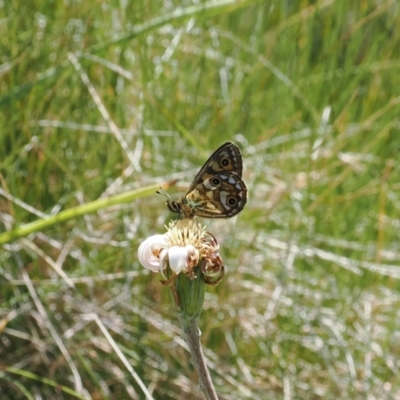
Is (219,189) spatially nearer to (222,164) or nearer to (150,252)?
(222,164)

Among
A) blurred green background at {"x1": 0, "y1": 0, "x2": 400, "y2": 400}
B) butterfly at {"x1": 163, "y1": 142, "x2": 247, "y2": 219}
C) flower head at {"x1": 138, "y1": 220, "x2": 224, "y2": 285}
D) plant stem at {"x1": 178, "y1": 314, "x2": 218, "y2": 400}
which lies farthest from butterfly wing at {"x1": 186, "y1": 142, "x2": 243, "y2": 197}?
blurred green background at {"x1": 0, "y1": 0, "x2": 400, "y2": 400}

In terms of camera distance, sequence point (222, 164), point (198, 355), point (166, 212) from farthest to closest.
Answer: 1. point (166, 212)
2. point (222, 164)
3. point (198, 355)

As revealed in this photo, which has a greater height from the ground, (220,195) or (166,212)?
(220,195)

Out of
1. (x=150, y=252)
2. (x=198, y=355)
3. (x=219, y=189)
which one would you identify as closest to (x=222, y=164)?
(x=219, y=189)

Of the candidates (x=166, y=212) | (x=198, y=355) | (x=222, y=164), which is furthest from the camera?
(x=166, y=212)

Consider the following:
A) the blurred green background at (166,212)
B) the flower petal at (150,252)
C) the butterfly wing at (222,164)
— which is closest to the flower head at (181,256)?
the flower petal at (150,252)

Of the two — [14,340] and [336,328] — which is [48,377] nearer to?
[14,340]
